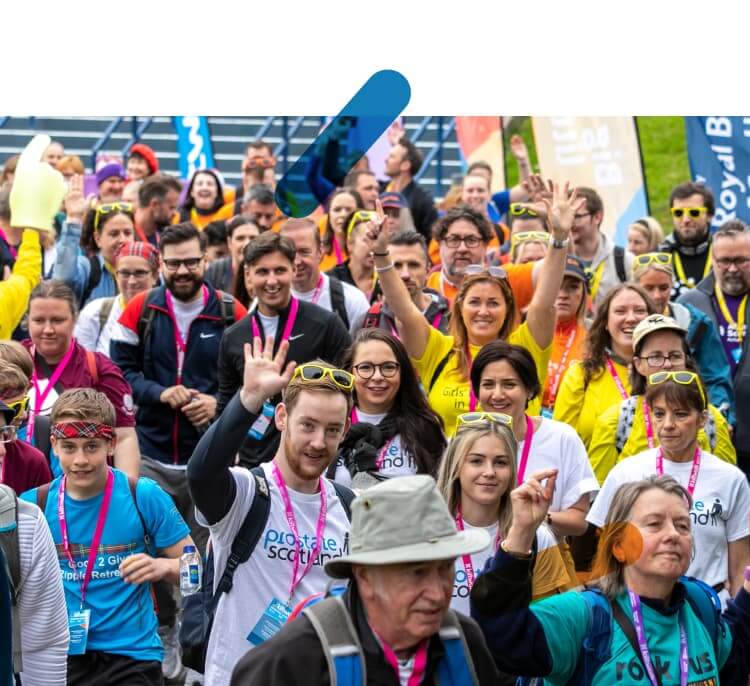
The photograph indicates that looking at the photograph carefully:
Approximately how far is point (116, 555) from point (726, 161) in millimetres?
7362

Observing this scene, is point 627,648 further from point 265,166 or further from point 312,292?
point 265,166

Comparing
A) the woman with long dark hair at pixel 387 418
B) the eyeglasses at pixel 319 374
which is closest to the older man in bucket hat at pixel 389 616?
→ the eyeglasses at pixel 319 374

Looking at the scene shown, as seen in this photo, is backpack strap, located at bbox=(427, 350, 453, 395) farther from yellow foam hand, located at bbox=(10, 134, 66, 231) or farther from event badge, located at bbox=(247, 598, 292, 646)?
event badge, located at bbox=(247, 598, 292, 646)

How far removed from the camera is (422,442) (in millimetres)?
7301

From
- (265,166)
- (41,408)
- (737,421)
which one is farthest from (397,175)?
(41,408)

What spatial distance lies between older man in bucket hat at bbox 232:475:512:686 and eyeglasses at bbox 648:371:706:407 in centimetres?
338

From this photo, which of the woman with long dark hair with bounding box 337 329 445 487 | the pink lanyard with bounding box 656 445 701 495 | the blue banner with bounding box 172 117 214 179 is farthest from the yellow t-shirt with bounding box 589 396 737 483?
the blue banner with bounding box 172 117 214 179

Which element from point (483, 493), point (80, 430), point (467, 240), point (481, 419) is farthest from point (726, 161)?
point (80, 430)

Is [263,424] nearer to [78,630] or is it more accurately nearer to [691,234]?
[78,630]

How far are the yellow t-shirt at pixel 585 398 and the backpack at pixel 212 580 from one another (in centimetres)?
272

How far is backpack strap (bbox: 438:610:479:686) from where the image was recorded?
3812 mm

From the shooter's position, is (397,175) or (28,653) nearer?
(28,653)
